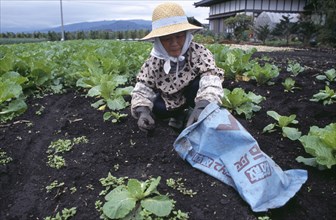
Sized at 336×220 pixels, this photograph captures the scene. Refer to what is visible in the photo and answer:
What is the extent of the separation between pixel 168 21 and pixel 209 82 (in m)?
0.53

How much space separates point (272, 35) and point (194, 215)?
1865 cm

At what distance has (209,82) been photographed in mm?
2293

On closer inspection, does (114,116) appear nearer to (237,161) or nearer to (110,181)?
(110,181)

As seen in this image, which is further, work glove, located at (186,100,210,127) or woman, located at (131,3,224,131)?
woman, located at (131,3,224,131)

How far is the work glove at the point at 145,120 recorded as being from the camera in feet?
7.63

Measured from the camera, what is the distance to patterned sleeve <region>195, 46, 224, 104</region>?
219 cm

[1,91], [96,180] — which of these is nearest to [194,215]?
[96,180]

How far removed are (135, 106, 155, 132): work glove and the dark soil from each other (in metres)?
0.12

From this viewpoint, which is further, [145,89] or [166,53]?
[145,89]

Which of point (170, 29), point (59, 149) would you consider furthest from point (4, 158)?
point (170, 29)

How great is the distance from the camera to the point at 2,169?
2174 mm

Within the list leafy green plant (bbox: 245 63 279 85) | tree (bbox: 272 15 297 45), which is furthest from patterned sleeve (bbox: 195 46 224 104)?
tree (bbox: 272 15 297 45)

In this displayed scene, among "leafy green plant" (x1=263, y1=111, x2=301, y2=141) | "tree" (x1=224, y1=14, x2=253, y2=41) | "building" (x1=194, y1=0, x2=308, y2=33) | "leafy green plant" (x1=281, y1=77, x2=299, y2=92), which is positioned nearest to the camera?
"leafy green plant" (x1=263, y1=111, x2=301, y2=141)

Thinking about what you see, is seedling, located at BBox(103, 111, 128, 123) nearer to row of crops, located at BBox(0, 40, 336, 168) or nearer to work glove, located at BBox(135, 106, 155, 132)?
row of crops, located at BBox(0, 40, 336, 168)
